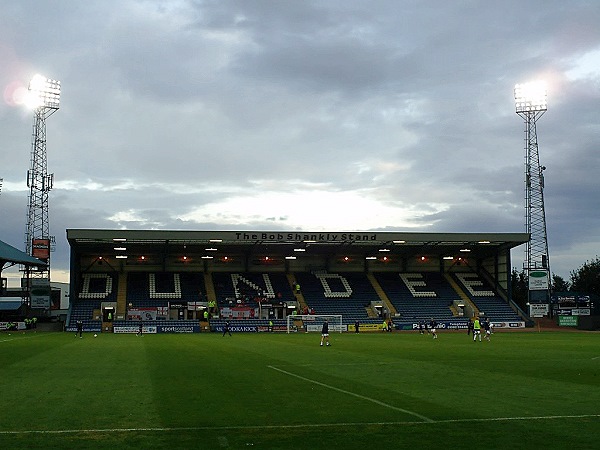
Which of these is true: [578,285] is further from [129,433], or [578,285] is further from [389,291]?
[129,433]

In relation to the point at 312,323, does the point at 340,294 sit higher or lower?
higher

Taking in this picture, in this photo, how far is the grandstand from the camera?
73.1m

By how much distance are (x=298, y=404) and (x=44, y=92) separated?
235ft

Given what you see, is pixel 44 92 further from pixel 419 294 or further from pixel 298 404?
pixel 298 404

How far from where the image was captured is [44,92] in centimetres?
7700

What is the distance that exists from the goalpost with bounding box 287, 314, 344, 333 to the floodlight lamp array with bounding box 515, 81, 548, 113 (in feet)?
111

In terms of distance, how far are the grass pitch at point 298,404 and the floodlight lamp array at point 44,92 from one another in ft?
184

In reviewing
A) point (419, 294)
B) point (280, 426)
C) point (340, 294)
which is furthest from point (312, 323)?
point (280, 426)

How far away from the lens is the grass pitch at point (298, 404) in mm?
11406

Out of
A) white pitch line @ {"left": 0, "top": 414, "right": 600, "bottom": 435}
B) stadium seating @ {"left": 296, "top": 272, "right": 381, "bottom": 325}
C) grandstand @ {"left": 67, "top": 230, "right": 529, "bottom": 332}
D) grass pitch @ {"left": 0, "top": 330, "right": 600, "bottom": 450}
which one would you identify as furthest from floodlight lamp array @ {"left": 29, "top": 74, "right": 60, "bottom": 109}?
white pitch line @ {"left": 0, "top": 414, "right": 600, "bottom": 435}

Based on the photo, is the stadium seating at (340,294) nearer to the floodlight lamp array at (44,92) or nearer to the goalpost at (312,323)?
the goalpost at (312,323)

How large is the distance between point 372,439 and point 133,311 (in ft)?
215

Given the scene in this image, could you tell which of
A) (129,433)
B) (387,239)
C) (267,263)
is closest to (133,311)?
(267,263)

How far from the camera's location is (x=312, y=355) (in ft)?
107
